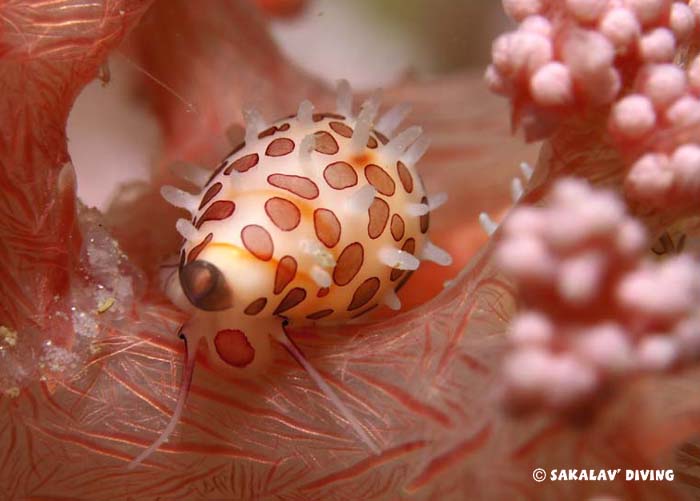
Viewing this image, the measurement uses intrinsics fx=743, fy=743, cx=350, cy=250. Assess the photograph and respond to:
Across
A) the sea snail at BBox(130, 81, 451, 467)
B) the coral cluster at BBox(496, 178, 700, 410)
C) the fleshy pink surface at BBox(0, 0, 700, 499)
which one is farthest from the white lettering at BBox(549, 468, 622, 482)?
the sea snail at BBox(130, 81, 451, 467)

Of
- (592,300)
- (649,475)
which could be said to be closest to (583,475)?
(649,475)

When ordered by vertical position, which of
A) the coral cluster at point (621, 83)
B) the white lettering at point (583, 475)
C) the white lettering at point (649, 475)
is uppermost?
the coral cluster at point (621, 83)

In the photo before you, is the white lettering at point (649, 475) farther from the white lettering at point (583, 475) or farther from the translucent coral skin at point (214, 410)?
the translucent coral skin at point (214, 410)

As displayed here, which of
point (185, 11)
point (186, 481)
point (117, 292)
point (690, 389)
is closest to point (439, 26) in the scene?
point (185, 11)

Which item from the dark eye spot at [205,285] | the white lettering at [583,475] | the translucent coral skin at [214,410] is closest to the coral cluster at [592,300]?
the white lettering at [583,475]

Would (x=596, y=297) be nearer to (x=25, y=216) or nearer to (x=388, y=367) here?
(x=388, y=367)

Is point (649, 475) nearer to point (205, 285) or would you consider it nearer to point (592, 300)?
point (592, 300)
